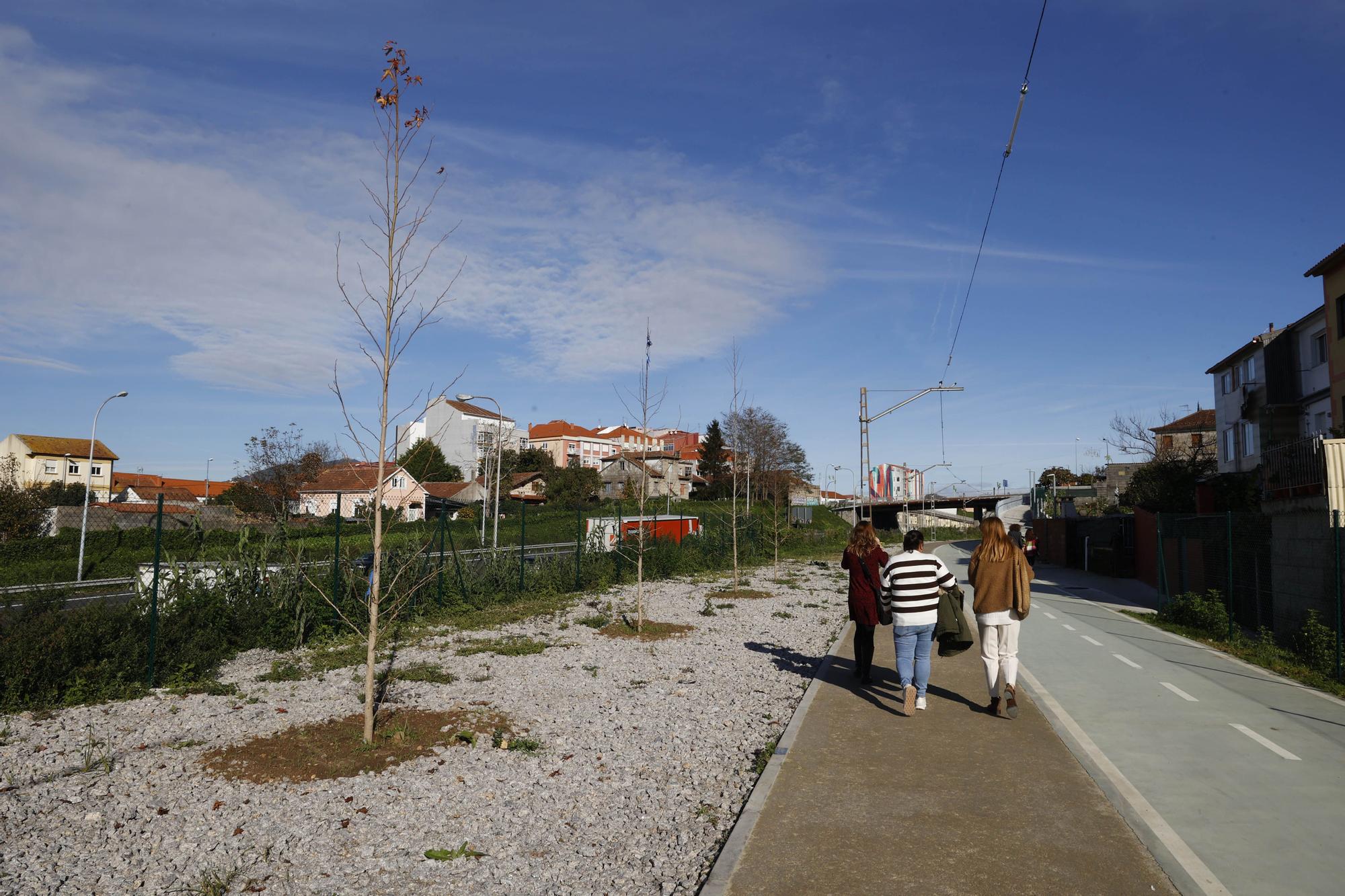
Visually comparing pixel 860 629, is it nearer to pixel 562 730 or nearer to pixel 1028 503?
pixel 562 730

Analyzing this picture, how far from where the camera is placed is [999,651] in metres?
7.67

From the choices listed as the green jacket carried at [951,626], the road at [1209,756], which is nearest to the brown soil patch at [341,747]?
the green jacket carried at [951,626]

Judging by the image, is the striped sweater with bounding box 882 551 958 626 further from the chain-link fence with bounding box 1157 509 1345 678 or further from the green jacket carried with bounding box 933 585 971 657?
the chain-link fence with bounding box 1157 509 1345 678

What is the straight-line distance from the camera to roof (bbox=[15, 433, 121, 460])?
7800cm

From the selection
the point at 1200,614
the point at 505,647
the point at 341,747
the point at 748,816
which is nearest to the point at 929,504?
the point at 1200,614

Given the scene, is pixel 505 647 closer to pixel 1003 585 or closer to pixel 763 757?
pixel 763 757

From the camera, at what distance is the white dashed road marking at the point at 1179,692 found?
27.6ft

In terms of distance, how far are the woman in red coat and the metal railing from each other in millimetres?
8909

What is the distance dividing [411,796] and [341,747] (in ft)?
3.96

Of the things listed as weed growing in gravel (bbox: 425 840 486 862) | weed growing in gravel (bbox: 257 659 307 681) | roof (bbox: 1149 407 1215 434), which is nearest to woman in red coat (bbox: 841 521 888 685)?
weed growing in gravel (bbox: 425 840 486 862)

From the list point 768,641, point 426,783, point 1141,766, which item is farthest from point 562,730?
point 768,641

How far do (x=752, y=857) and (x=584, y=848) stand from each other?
1.01m

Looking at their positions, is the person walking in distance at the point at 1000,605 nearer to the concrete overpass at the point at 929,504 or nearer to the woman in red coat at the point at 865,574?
the woman in red coat at the point at 865,574

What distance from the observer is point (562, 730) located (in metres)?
7.31
